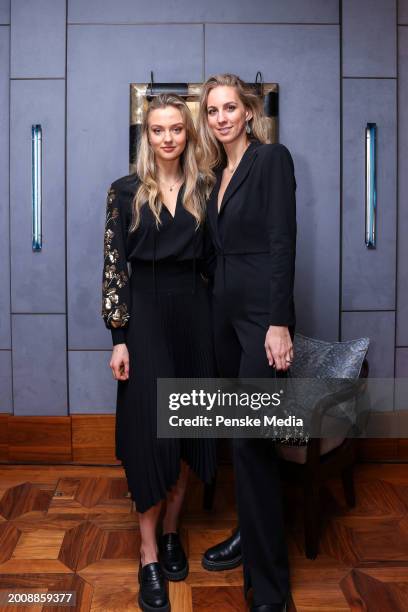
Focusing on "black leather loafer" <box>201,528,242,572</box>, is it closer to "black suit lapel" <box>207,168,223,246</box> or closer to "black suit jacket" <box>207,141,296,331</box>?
"black suit jacket" <box>207,141,296,331</box>

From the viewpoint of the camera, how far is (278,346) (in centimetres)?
201

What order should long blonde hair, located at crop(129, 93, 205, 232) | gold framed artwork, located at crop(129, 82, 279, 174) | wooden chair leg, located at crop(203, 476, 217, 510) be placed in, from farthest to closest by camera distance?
gold framed artwork, located at crop(129, 82, 279, 174) < wooden chair leg, located at crop(203, 476, 217, 510) < long blonde hair, located at crop(129, 93, 205, 232)

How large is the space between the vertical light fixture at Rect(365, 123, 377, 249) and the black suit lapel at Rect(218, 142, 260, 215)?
4.38ft

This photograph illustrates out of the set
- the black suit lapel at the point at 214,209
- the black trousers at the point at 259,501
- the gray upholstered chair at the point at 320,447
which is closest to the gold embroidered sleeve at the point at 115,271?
the black suit lapel at the point at 214,209

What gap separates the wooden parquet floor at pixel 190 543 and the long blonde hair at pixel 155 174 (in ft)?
4.31

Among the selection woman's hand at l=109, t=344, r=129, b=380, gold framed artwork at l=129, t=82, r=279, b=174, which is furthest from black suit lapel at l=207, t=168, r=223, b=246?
gold framed artwork at l=129, t=82, r=279, b=174

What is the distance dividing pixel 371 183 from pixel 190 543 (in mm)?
2024

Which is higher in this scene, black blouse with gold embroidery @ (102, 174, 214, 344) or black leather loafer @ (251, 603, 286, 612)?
black blouse with gold embroidery @ (102, 174, 214, 344)

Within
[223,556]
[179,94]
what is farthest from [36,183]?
[223,556]

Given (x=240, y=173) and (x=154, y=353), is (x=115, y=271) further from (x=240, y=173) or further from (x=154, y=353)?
(x=240, y=173)

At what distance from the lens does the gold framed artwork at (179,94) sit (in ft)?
10.5

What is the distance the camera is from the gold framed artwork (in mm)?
3189

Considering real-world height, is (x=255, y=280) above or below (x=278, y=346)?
above

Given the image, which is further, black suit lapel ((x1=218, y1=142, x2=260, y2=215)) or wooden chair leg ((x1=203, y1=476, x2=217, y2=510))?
wooden chair leg ((x1=203, y1=476, x2=217, y2=510))
